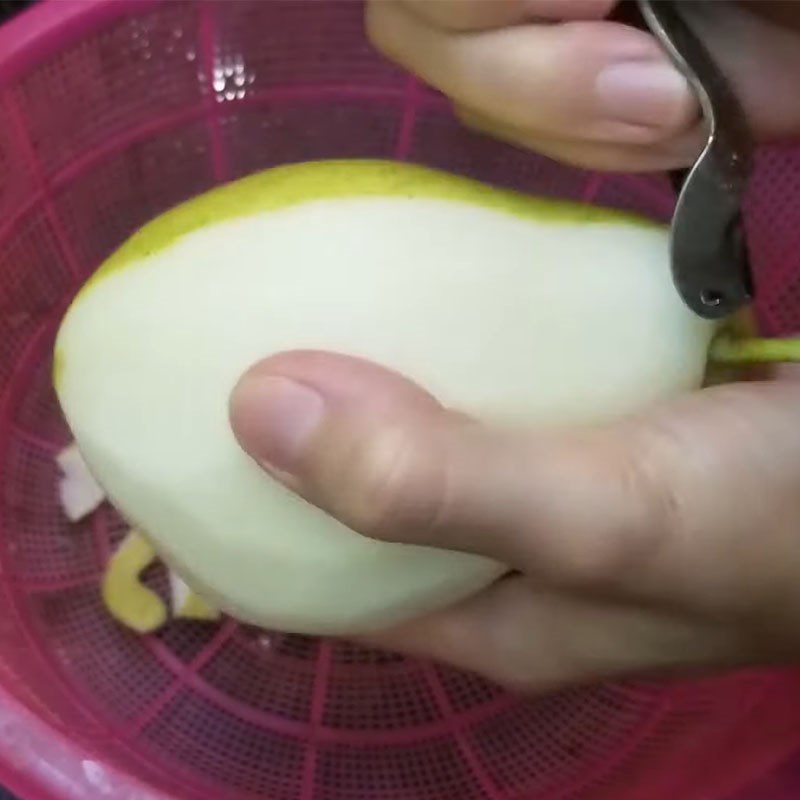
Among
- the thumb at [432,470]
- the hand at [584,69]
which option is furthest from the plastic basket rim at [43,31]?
the thumb at [432,470]

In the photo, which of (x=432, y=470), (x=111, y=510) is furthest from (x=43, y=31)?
A: (x=432, y=470)

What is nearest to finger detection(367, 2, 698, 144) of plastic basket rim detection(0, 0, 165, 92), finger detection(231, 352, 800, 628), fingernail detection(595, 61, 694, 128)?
fingernail detection(595, 61, 694, 128)

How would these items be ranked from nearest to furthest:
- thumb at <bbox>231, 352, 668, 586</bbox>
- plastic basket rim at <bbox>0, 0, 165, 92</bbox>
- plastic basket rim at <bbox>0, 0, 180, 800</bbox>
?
thumb at <bbox>231, 352, 668, 586</bbox>, plastic basket rim at <bbox>0, 0, 180, 800</bbox>, plastic basket rim at <bbox>0, 0, 165, 92</bbox>

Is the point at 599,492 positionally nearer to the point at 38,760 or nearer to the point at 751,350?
the point at 751,350

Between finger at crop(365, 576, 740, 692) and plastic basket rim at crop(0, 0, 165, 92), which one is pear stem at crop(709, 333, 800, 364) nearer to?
finger at crop(365, 576, 740, 692)

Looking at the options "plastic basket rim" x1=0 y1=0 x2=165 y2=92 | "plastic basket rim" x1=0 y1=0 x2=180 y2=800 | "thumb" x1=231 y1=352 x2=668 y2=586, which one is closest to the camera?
"thumb" x1=231 y1=352 x2=668 y2=586

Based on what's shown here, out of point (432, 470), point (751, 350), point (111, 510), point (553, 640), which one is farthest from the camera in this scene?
point (111, 510)

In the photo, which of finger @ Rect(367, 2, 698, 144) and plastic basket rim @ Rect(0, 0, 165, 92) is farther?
plastic basket rim @ Rect(0, 0, 165, 92)
